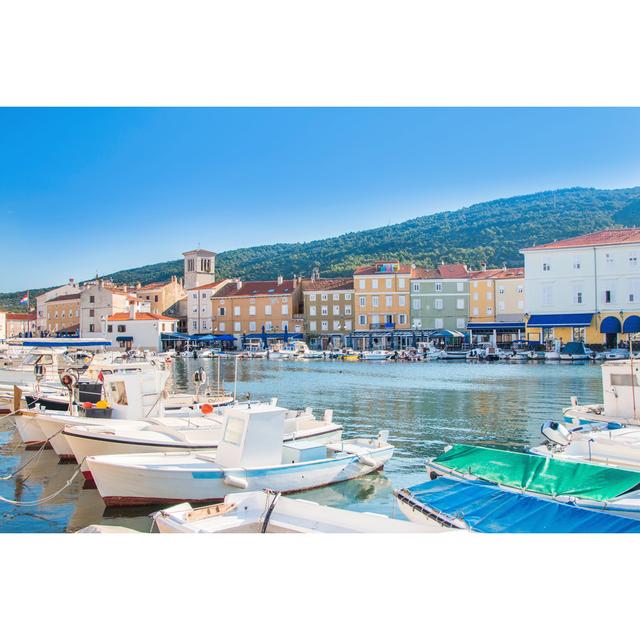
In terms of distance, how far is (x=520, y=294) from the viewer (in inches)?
2072

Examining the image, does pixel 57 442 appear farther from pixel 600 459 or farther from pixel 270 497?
pixel 600 459

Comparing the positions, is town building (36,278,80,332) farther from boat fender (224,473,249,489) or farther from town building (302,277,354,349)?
boat fender (224,473,249,489)

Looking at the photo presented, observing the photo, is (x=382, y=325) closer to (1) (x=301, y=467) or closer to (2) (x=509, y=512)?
(1) (x=301, y=467)

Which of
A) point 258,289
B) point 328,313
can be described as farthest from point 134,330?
point 328,313

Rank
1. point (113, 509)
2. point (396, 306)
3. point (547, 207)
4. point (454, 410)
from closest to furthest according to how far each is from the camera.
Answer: point (113, 509), point (454, 410), point (396, 306), point (547, 207)

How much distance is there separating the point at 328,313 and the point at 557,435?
4607 cm

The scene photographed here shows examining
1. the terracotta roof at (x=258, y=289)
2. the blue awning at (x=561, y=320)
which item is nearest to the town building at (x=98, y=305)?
the terracotta roof at (x=258, y=289)

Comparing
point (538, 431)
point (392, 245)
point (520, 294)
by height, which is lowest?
point (538, 431)

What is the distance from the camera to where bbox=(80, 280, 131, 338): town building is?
58844 mm

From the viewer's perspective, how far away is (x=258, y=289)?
5997 cm

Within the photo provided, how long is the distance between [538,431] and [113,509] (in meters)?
10.00

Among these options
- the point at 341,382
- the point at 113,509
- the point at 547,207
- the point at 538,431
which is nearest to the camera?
the point at 113,509

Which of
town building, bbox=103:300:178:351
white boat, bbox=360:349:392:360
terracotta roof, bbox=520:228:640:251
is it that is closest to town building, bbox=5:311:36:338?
town building, bbox=103:300:178:351

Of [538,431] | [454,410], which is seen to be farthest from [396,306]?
[538,431]
